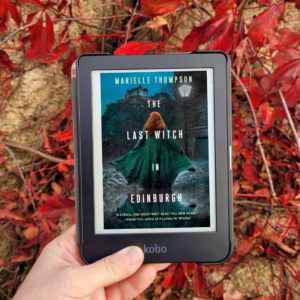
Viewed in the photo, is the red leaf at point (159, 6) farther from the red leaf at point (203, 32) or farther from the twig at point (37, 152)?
the twig at point (37, 152)

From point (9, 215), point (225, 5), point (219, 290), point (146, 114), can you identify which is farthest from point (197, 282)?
point (225, 5)

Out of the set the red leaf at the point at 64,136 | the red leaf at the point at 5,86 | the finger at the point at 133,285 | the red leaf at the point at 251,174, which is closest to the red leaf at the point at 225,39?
the red leaf at the point at 251,174

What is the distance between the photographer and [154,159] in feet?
1.75

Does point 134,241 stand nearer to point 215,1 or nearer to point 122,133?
point 122,133

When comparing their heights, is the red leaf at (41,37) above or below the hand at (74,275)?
above

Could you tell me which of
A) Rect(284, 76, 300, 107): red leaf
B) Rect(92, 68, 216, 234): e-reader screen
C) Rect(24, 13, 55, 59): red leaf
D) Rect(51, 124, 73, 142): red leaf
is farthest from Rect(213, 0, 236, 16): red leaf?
Rect(51, 124, 73, 142): red leaf

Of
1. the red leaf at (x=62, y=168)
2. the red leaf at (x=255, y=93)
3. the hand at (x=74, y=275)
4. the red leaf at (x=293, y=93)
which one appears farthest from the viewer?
the red leaf at (x=62, y=168)

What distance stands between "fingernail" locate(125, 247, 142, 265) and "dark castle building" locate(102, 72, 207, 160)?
0.22m

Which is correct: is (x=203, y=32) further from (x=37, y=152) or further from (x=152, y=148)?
(x=37, y=152)

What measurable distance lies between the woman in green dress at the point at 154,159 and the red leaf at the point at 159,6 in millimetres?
279

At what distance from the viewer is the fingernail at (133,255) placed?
487 mm

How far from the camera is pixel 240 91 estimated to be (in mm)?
791

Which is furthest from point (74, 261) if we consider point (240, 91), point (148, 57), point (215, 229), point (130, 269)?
point (240, 91)

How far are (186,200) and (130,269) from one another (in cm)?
20
